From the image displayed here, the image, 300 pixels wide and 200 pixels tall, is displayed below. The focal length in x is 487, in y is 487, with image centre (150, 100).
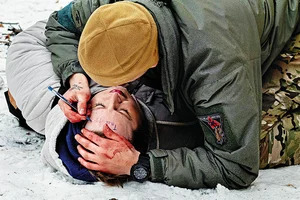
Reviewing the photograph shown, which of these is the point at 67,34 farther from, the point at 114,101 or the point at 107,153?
the point at 107,153

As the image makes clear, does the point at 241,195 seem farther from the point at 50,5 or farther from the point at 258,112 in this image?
the point at 50,5

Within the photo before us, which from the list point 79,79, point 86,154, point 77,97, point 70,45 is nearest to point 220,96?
point 86,154

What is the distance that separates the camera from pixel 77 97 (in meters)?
2.57

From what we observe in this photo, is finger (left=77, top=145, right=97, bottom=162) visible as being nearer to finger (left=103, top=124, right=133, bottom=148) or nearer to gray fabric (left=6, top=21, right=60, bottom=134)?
finger (left=103, top=124, right=133, bottom=148)

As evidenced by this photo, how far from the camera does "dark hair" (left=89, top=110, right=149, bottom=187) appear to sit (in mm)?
2283

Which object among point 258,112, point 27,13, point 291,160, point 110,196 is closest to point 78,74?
point 110,196

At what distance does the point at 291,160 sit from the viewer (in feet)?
8.68

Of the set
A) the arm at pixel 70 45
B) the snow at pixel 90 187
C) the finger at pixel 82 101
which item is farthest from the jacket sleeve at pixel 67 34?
the snow at pixel 90 187

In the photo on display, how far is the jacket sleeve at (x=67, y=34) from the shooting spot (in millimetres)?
2822

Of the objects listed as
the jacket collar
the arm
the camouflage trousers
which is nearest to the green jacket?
the jacket collar

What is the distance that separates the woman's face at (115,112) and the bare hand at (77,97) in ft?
0.15

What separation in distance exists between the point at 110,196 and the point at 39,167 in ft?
1.66

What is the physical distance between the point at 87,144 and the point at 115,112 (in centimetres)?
24

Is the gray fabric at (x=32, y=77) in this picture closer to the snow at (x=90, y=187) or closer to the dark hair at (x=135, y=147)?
the snow at (x=90, y=187)
